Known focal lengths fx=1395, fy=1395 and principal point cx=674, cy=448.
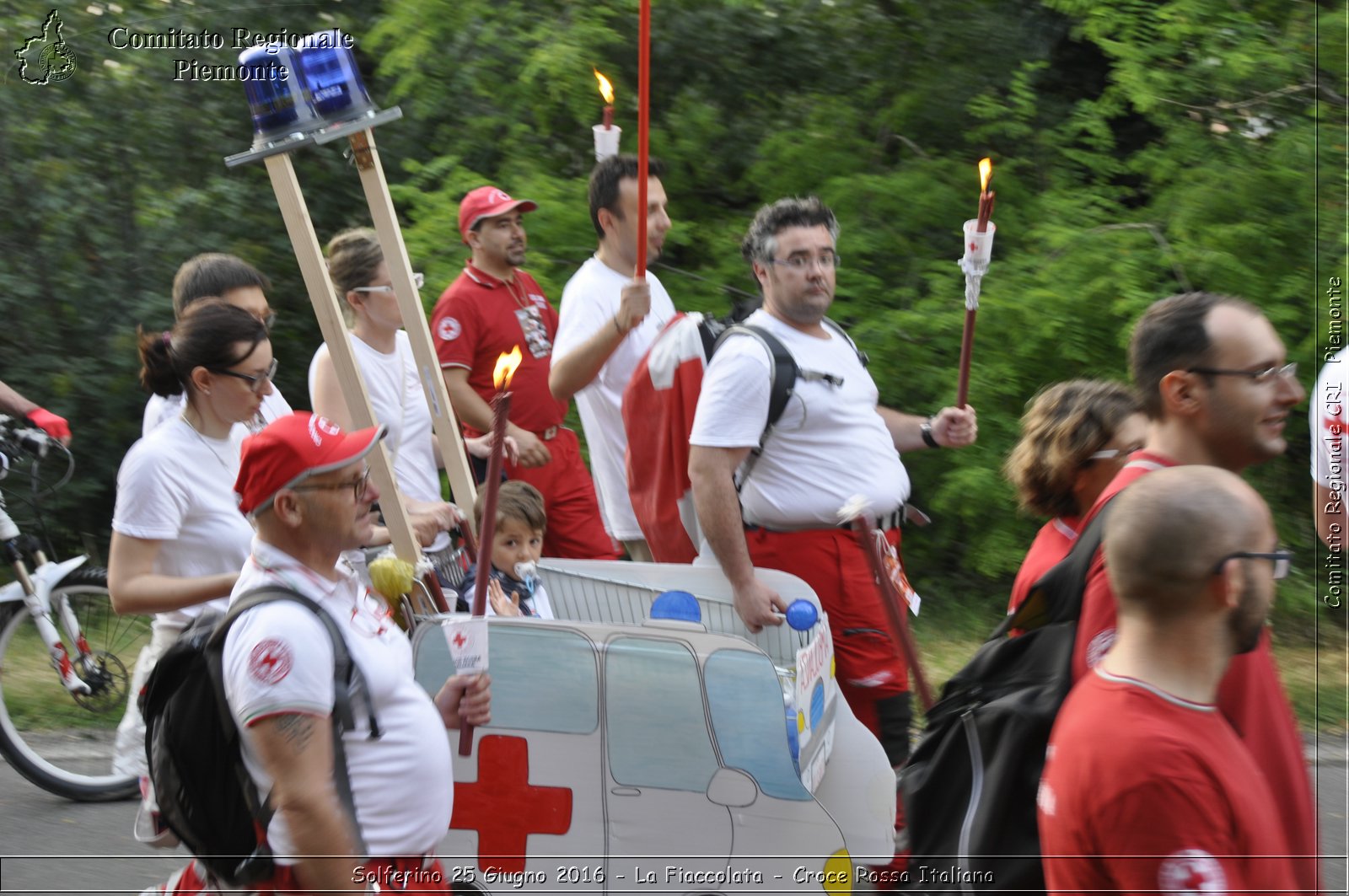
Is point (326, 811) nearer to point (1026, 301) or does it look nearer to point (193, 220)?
point (1026, 301)

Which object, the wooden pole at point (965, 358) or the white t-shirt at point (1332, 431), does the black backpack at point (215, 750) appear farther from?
the white t-shirt at point (1332, 431)

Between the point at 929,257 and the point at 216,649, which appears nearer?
the point at 216,649

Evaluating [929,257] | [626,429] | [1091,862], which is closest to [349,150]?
[626,429]

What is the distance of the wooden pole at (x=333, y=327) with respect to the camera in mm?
3230

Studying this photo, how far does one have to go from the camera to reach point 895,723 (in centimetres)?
412

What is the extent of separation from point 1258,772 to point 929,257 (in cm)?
606

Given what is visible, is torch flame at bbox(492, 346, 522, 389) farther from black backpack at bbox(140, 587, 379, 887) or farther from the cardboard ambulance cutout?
the cardboard ambulance cutout

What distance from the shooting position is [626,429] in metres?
4.41

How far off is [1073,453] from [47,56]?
744cm

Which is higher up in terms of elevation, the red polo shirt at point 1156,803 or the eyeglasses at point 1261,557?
the eyeglasses at point 1261,557

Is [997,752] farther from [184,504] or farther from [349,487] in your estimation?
[184,504]

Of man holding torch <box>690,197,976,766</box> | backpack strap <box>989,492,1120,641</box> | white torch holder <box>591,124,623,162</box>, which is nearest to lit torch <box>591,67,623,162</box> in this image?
white torch holder <box>591,124,623,162</box>

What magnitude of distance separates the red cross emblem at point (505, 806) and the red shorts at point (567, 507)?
6.23 ft

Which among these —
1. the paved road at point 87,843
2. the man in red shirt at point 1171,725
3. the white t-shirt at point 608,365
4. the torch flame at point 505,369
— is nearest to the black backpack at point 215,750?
the torch flame at point 505,369
